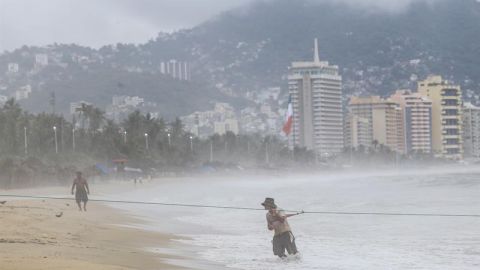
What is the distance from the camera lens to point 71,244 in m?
13.4

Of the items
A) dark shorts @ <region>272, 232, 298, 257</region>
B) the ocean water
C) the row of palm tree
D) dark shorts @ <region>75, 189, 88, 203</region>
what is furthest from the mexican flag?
dark shorts @ <region>272, 232, 298, 257</region>

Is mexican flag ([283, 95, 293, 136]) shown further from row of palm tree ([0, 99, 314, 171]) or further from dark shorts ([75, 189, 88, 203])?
dark shorts ([75, 189, 88, 203])

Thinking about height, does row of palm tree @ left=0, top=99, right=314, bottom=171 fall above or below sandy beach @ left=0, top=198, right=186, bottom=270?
above

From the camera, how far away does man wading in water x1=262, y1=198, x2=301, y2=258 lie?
13.0 meters

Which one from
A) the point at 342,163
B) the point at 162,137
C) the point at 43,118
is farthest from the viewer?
the point at 342,163

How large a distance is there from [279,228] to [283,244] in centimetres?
41

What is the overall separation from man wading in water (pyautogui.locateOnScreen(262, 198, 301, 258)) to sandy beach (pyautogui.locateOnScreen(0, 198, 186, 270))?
182cm

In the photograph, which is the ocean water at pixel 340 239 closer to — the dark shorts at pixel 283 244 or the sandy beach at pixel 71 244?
the dark shorts at pixel 283 244

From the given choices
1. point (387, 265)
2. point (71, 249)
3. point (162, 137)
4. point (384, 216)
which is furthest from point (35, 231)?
point (162, 137)

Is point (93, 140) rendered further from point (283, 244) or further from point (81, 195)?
point (283, 244)

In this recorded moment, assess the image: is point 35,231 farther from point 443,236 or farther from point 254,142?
point 254,142

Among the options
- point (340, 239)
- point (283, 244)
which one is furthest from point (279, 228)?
point (340, 239)

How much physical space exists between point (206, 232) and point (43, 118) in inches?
2977

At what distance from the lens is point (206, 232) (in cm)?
1981
